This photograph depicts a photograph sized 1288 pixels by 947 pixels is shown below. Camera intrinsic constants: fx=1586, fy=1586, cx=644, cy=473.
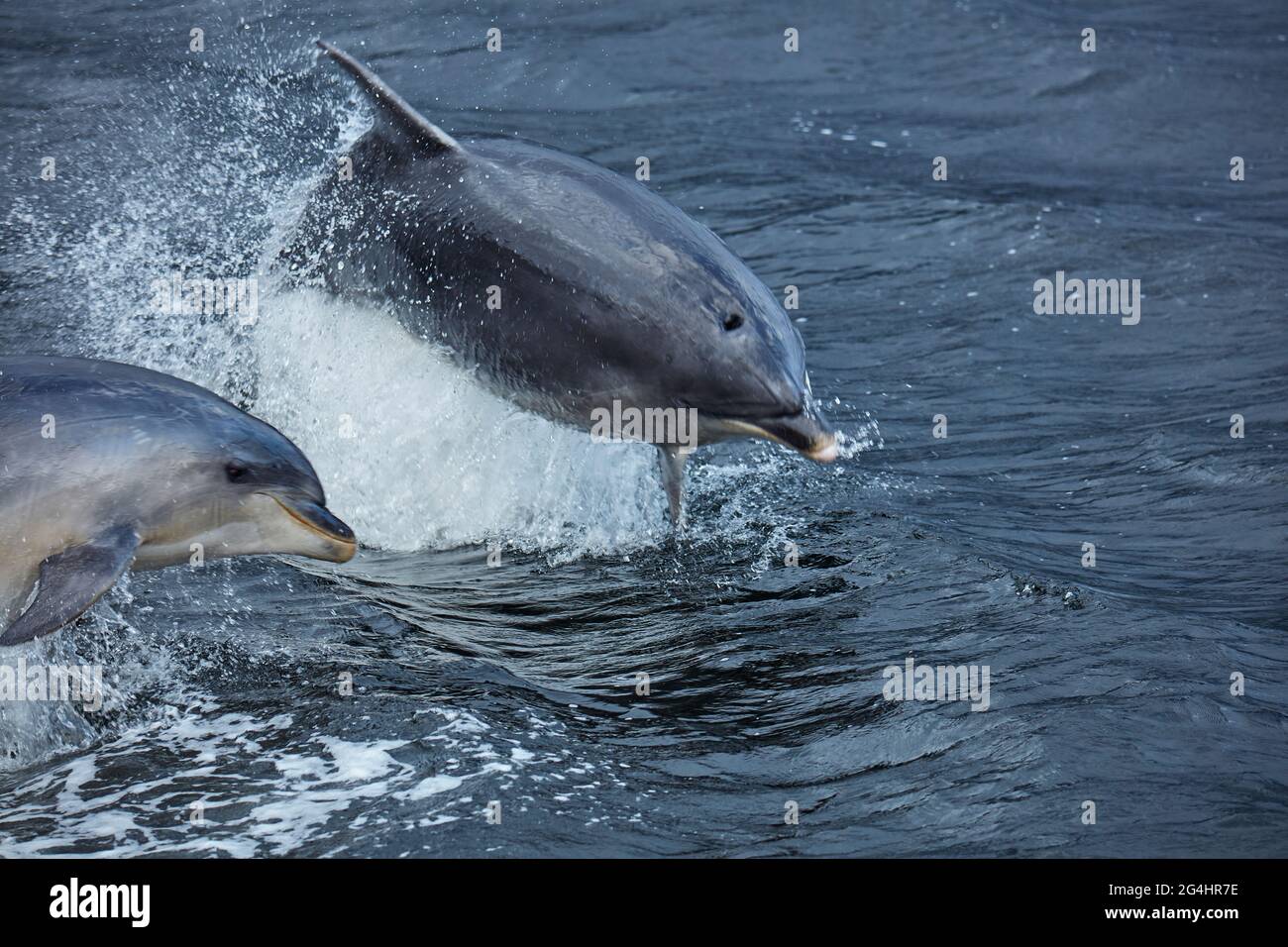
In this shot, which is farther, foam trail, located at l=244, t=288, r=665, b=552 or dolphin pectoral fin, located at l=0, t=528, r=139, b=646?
foam trail, located at l=244, t=288, r=665, b=552

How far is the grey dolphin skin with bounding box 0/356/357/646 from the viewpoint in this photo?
220 inches

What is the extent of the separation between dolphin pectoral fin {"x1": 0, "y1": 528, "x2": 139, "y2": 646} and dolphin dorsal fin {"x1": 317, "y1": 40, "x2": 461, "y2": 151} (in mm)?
2400

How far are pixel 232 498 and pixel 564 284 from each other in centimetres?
160

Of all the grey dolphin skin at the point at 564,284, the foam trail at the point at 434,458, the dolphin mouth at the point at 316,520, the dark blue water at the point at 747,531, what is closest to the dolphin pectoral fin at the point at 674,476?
the grey dolphin skin at the point at 564,284

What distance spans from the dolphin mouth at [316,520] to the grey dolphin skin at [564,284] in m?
1.15

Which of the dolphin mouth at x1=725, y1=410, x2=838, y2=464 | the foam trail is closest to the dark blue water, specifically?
the foam trail

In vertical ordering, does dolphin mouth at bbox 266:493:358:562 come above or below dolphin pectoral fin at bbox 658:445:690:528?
below

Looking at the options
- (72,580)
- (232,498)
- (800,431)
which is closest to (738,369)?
(800,431)

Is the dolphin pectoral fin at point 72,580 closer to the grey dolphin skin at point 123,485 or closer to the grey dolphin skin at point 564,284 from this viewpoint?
the grey dolphin skin at point 123,485

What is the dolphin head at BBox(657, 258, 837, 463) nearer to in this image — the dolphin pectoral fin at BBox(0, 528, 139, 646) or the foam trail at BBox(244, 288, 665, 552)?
the foam trail at BBox(244, 288, 665, 552)

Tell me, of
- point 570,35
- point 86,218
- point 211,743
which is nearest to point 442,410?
→ point 211,743

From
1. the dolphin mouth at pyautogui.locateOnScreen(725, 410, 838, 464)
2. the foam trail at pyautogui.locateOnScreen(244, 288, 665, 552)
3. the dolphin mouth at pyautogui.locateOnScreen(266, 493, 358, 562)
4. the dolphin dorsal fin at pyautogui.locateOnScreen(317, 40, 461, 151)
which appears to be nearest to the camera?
the dolphin mouth at pyautogui.locateOnScreen(266, 493, 358, 562)

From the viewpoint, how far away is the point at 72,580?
542 centimetres

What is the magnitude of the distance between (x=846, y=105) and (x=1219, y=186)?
12.7 ft
